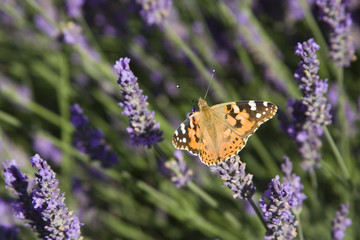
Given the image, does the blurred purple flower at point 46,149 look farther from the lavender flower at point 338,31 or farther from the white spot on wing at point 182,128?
the lavender flower at point 338,31

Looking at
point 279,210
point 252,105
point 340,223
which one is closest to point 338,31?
point 252,105

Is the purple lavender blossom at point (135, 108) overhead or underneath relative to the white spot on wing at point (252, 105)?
underneath

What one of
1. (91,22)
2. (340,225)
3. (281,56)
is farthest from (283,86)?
(91,22)

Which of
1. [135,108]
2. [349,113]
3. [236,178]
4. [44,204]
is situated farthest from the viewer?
[349,113]

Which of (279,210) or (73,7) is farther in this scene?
(73,7)

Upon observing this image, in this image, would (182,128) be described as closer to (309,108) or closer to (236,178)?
(236,178)

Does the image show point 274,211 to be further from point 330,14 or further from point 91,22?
point 91,22

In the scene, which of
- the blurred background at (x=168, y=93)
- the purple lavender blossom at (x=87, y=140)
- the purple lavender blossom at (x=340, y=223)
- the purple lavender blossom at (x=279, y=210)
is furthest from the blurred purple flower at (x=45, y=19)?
the purple lavender blossom at (x=340, y=223)

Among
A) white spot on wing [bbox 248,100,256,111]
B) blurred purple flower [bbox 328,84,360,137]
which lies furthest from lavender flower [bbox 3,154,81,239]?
blurred purple flower [bbox 328,84,360,137]
